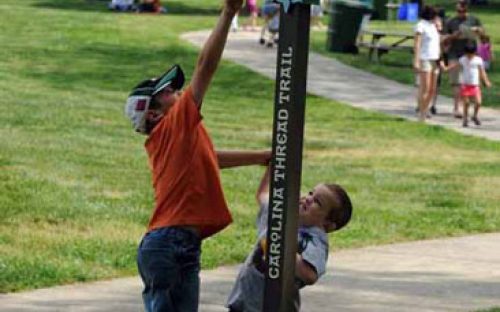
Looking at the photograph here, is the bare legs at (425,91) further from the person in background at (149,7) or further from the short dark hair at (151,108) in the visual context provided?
A: the person in background at (149,7)

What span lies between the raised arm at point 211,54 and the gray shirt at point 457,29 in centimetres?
1771

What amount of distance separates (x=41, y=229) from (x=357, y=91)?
15.9 metres

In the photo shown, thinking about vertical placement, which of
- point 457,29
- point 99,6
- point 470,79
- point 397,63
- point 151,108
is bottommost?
point 99,6

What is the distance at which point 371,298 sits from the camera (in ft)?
29.9

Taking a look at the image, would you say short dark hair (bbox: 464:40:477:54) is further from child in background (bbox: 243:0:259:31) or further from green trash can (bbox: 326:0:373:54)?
child in background (bbox: 243:0:259:31)

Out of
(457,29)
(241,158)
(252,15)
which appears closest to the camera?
(241,158)

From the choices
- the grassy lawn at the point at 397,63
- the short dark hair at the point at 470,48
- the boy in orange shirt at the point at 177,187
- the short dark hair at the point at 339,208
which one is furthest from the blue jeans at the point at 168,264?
the grassy lawn at the point at 397,63

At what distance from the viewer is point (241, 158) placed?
617 cm

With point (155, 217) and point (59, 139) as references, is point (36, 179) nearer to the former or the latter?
point (59, 139)

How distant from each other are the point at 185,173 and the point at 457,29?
66.9 ft

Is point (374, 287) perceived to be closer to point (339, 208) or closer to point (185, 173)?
point (339, 208)

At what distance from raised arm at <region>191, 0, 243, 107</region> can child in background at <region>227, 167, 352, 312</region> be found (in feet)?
1.80

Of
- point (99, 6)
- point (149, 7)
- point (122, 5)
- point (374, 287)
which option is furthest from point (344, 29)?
point (374, 287)

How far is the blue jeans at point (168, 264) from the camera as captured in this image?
5844mm
